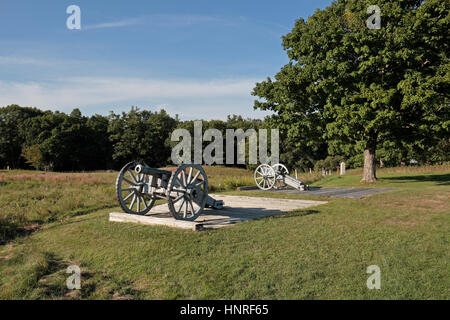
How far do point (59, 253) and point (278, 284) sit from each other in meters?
4.70

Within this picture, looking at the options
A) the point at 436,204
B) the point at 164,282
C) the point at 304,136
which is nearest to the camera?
the point at 164,282

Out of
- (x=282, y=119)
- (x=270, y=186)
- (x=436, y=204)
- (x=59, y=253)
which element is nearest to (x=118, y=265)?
(x=59, y=253)

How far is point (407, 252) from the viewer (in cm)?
528

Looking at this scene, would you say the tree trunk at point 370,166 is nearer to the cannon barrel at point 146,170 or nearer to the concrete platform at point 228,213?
the concrete platform at point 228,213

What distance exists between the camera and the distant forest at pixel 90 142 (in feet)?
158

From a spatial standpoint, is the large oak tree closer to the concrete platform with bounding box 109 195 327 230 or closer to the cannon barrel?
the concrete platform with bounding box 109 195 327 230

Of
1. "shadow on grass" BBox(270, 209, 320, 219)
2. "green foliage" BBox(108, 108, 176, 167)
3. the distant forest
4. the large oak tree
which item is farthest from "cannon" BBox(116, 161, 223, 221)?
"green foliage" BBox(108, 108, 176, 167)

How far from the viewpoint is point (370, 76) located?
16.3 meters

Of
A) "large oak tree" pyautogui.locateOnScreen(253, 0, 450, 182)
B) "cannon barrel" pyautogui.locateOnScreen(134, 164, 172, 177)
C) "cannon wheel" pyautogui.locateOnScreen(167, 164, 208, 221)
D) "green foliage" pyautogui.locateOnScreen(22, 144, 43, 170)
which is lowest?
"cannon wheel" pyautogui.locateOnScreen(167, 164, 208, 221)

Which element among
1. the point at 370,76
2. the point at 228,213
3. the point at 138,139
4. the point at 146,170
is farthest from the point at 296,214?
the point at 138,139

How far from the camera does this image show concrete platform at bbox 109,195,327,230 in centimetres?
733

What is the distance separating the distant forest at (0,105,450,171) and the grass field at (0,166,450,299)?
124 feet

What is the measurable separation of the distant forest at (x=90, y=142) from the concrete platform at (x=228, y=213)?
34.2m
